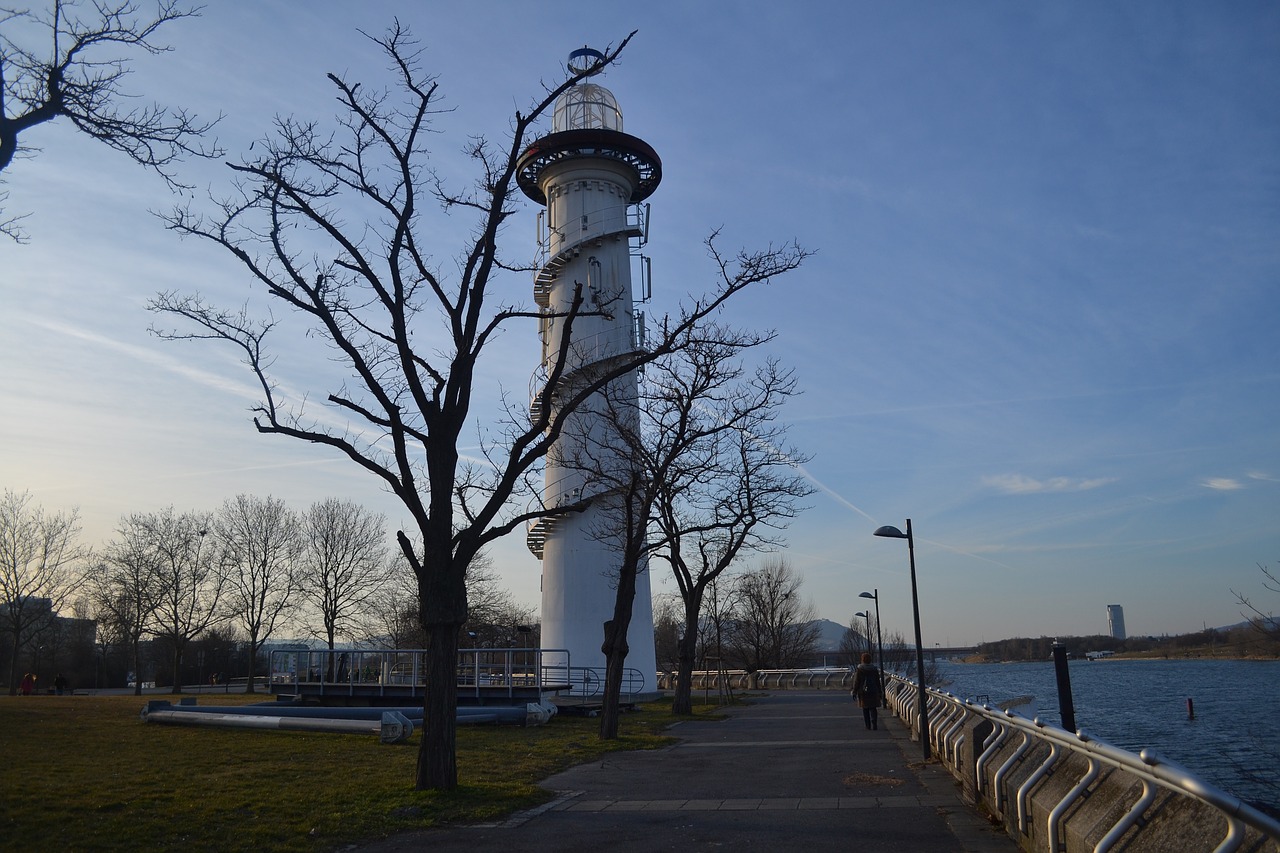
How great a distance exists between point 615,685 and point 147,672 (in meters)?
76.5

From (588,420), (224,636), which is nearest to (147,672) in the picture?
(224,636)

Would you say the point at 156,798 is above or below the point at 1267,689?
above

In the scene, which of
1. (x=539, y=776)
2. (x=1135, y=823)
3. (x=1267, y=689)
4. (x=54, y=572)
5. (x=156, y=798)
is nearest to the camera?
(x=1135, y=823)

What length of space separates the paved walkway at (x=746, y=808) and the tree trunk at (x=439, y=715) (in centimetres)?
135

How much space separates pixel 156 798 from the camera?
9.79 metres

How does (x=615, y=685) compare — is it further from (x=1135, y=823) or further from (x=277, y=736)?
(x=1135, y=823)

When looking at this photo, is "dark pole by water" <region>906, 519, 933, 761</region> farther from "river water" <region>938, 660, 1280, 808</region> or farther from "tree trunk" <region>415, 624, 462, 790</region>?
"tree trunk" <region>415, 624, 462, 790</region>

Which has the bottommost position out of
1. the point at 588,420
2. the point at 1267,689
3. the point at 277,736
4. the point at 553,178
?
the point at 1267,689

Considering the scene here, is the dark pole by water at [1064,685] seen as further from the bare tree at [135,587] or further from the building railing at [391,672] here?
the bare tree at [135,587]

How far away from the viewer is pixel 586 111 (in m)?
30.4

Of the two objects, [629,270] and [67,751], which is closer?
[67,751]

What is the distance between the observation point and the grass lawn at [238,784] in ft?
27.1

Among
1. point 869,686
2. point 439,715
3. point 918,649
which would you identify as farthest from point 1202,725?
point 439,715

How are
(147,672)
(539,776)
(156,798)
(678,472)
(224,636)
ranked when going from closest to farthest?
1. (156,798)
2. (539,776)
3. (678,472)
4. (224,636)
5. (147,672)
